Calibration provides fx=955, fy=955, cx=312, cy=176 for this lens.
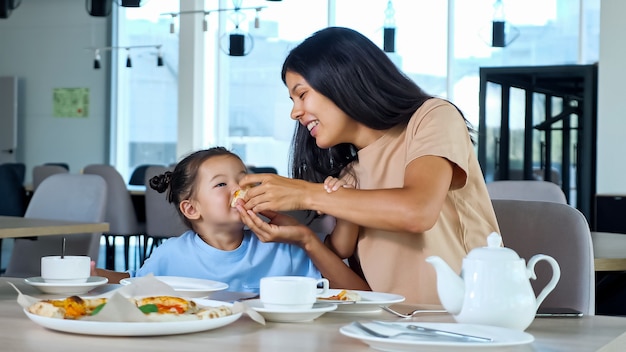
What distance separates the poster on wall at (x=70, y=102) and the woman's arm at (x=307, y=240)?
941 cm

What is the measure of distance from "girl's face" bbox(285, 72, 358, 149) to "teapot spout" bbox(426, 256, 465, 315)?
671 mm

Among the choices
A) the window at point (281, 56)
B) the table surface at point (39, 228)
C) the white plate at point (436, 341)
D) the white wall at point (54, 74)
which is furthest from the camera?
the white wall at point (54, 74)

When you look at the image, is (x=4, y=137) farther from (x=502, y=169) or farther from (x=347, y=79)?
(x=347, y=79)

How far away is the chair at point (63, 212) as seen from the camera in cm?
350

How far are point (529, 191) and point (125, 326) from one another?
252 centimetres

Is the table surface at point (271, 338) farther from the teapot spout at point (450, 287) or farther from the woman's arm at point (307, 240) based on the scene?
the woman's arm at point (307, 240)

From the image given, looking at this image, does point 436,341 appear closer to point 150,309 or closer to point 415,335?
point 415,335

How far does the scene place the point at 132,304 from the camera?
1.12 m

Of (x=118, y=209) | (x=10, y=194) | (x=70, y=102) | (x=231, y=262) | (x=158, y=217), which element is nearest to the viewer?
(x=231, y=262)

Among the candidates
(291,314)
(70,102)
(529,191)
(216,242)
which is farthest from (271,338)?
(70,102)

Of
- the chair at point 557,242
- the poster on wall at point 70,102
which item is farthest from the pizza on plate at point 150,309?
the poster on wall at point 70,102

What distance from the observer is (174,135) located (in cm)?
1070

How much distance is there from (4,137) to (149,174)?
6.06 m

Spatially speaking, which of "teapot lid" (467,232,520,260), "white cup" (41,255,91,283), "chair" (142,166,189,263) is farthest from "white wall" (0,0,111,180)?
"teapot lid" (467,232,520,260)
